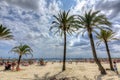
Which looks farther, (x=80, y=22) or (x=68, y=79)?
(x=80, y=22)

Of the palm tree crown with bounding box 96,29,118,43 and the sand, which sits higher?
the palm tree crown with bounding box 96,29,118,43

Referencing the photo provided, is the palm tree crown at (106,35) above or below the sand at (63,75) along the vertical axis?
above

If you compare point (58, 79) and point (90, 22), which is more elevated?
point (90, 22)

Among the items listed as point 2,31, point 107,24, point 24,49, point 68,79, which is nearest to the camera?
point 68,79

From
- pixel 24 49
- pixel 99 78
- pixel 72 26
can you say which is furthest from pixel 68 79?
pixel 24 49

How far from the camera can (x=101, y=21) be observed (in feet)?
76.5

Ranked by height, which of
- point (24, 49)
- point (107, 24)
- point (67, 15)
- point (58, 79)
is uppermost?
point (67, 15)

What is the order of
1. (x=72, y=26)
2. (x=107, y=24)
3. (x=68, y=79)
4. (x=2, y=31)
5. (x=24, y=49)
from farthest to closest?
(x=24, y=49), (x=72, y=26), (x=2, y=31), (x=107, y=24), (x=68, y=79)

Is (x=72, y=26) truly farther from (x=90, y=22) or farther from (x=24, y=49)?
(x=24, y=49)

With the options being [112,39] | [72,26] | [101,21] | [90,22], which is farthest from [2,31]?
[112,39]

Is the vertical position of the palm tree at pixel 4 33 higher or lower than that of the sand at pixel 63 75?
higher

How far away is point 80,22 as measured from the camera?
78.9ft

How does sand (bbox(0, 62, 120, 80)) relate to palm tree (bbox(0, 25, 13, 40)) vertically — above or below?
below

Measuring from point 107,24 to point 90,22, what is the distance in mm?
2401
